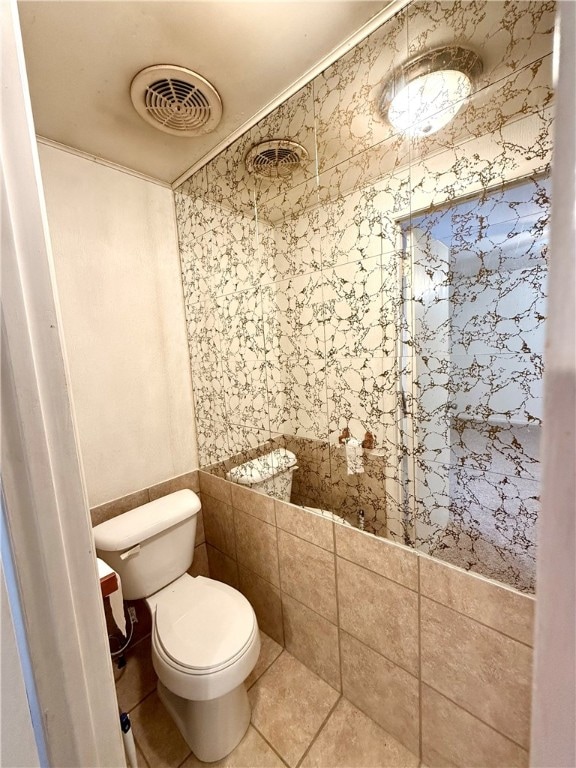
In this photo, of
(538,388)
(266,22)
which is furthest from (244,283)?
(538,388)

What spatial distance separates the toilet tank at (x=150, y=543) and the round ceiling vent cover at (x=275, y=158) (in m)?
1.48

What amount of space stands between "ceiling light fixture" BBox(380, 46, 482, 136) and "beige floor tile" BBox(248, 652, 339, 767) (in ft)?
6.74

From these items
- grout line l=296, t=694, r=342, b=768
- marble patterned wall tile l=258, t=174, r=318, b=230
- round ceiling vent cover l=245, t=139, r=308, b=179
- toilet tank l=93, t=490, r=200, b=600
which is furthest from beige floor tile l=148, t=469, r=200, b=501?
round ceiling vent cover l=245, t=139, r=308, b=179

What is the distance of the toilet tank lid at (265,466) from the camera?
1410 millimetres

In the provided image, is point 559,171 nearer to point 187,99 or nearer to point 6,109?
point 6,109

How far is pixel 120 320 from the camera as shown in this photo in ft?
4.66

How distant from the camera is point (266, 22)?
0.84 m

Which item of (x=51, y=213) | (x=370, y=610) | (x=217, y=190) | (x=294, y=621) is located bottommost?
(x=294, y=621)

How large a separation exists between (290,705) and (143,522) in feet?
3.14

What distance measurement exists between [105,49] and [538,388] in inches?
59.5

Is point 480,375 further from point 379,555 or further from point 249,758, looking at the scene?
point 249,758

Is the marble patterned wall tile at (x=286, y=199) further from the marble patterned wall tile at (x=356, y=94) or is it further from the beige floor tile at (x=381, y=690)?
the beige floor tile at (x=381, y=690)

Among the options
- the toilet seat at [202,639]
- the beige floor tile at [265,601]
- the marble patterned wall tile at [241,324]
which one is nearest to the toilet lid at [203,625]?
the toilet seat at [202,639]

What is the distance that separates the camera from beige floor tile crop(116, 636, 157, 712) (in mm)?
1304
